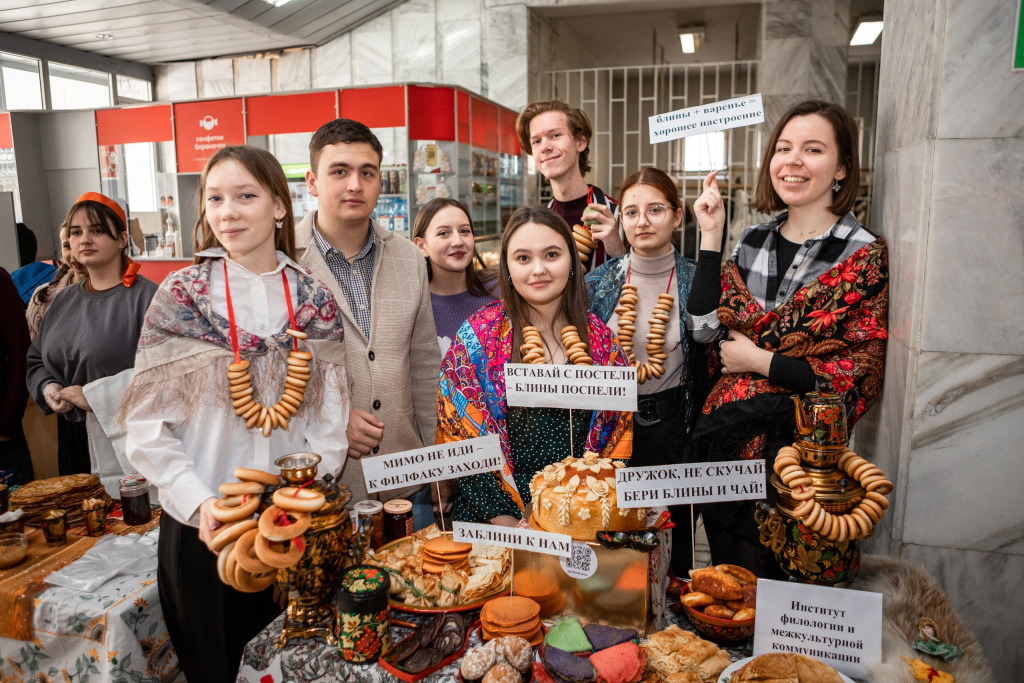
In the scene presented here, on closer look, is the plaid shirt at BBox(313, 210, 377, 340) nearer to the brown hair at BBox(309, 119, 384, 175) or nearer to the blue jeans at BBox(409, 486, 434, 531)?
the brown hair at BBox(309, 119, 384, 175)

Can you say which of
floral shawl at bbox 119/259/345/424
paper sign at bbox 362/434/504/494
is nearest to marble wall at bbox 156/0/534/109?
floral shawl at bbox 119/259/345/424

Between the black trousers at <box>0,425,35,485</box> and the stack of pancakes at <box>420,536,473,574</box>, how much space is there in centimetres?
247

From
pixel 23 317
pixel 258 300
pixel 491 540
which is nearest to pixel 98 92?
pixel 23 317

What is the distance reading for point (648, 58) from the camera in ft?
46.9

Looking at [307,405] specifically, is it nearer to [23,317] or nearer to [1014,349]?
[1014,349]

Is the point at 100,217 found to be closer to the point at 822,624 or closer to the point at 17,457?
the point at 17,457

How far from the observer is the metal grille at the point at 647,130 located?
9.78 metres

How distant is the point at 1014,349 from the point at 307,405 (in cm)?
181

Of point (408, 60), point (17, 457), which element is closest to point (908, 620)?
point (17, 457)

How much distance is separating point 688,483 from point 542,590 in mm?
373

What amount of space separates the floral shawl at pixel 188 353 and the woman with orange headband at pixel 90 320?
1235 millimetres

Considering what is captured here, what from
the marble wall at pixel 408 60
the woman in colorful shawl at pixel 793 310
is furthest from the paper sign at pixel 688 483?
the marble wall at pixel 408 60

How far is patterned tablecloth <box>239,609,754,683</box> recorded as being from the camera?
3.97 feet

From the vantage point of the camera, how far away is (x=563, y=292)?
1852 mm
